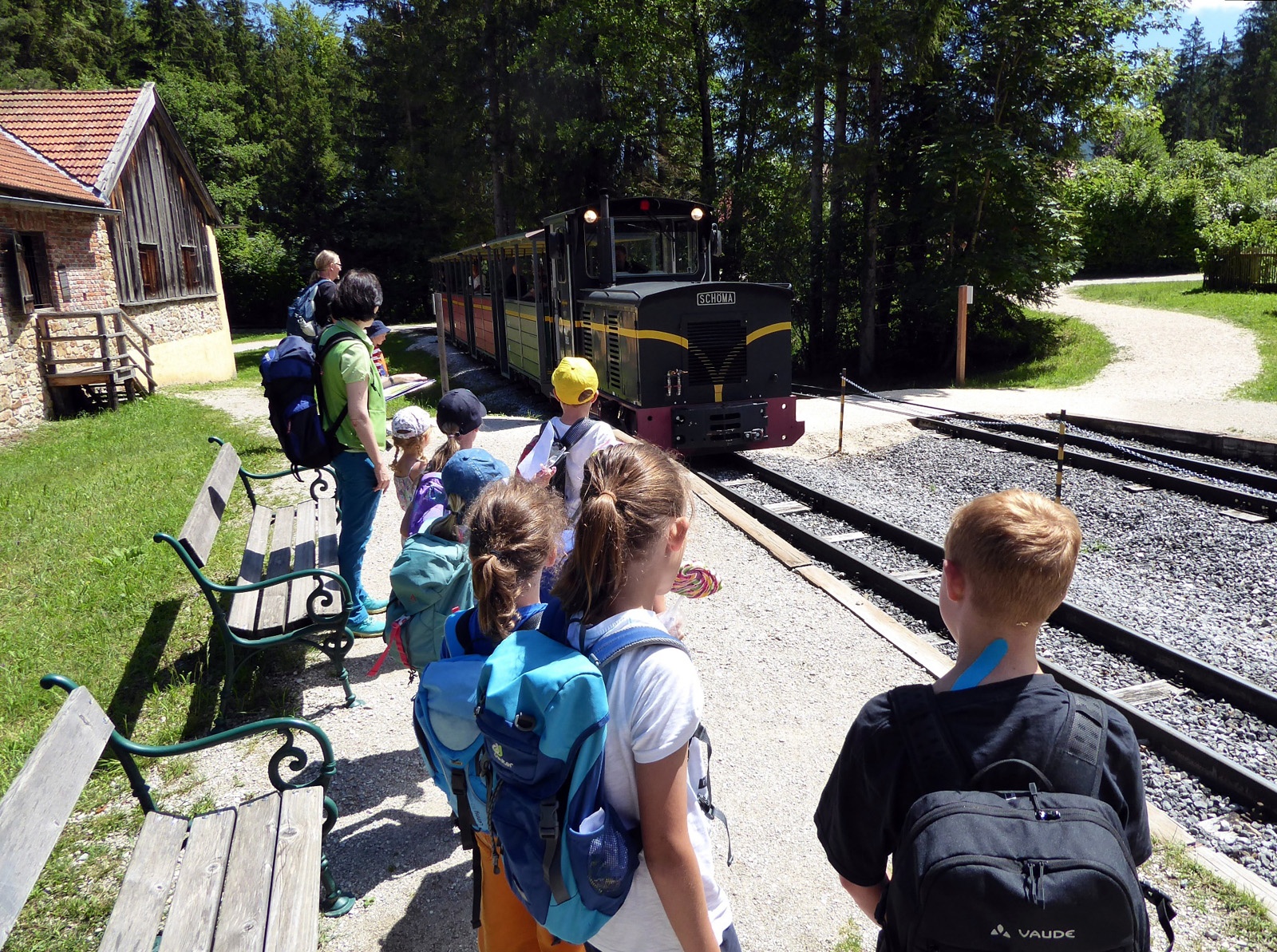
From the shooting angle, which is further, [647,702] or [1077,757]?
[647,702]

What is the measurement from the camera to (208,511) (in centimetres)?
507

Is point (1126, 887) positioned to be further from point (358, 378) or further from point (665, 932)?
point (358, 378)

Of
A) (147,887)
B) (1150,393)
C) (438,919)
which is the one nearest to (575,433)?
(438,919)

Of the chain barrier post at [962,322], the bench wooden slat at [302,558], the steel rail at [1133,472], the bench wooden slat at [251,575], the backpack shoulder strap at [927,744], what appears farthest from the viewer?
the chain barrier post at [962,322]

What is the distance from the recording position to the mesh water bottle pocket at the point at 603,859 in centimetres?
165

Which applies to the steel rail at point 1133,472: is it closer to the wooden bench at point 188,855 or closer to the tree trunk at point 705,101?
the wooden bench at point 188,855

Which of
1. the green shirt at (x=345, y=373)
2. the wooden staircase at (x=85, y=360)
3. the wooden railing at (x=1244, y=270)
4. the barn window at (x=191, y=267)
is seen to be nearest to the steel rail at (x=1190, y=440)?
the green shirt at (x=345, y=373)

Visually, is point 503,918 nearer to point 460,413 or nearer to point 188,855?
point 188,855

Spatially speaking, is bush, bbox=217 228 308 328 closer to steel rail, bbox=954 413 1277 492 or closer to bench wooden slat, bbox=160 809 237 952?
steel rail, bbox=954 413 1277 492

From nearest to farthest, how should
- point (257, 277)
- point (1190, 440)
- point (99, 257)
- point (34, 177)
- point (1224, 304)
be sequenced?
point (1190, 440) → point (34, 177) → point (99, 257) → point (1224, 304) → point (257, 277)

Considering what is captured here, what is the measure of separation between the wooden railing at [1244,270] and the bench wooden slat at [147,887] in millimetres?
30213

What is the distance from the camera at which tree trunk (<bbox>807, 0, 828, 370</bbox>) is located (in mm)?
19141

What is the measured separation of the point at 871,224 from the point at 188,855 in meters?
19.9

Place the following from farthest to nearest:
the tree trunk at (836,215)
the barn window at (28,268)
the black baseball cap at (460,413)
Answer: the tree trunk at (836,215), the barn window at (28,268), the black baseball cap at (460,413)
